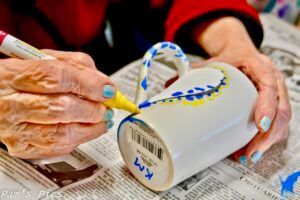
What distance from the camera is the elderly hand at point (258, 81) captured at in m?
0.46

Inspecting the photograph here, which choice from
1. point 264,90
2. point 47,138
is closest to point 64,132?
point 47,138

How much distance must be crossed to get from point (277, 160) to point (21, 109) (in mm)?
284

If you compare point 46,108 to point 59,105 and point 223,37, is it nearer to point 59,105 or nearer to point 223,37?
point 59,105

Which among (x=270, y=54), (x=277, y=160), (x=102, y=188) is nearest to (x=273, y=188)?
(x=277, y=160)

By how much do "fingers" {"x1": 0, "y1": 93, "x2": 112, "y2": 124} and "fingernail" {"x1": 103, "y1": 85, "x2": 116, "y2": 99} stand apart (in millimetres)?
15

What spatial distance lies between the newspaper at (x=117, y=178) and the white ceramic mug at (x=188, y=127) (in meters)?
0.02

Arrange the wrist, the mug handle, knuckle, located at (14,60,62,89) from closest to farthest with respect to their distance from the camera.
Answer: knuckle, located at (14,60,62,89), the mug handle, the wrist

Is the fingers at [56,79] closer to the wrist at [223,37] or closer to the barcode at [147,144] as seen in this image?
the barcode at [147,144]

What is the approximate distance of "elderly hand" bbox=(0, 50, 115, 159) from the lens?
0.38 m

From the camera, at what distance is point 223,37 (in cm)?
62

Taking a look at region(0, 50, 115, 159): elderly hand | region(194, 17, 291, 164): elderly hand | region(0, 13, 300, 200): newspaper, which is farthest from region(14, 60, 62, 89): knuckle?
region(194, 17, 291, 164): elderly hand

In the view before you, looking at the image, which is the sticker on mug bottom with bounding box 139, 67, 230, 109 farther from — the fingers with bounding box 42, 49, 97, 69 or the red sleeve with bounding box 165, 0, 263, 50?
the red sleeve with bounding box 165, 0, 263, 50

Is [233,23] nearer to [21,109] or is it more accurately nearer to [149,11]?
[149,11]

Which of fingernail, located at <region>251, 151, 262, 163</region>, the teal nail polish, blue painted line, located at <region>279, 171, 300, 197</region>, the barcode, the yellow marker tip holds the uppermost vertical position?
the yellow marker tip
